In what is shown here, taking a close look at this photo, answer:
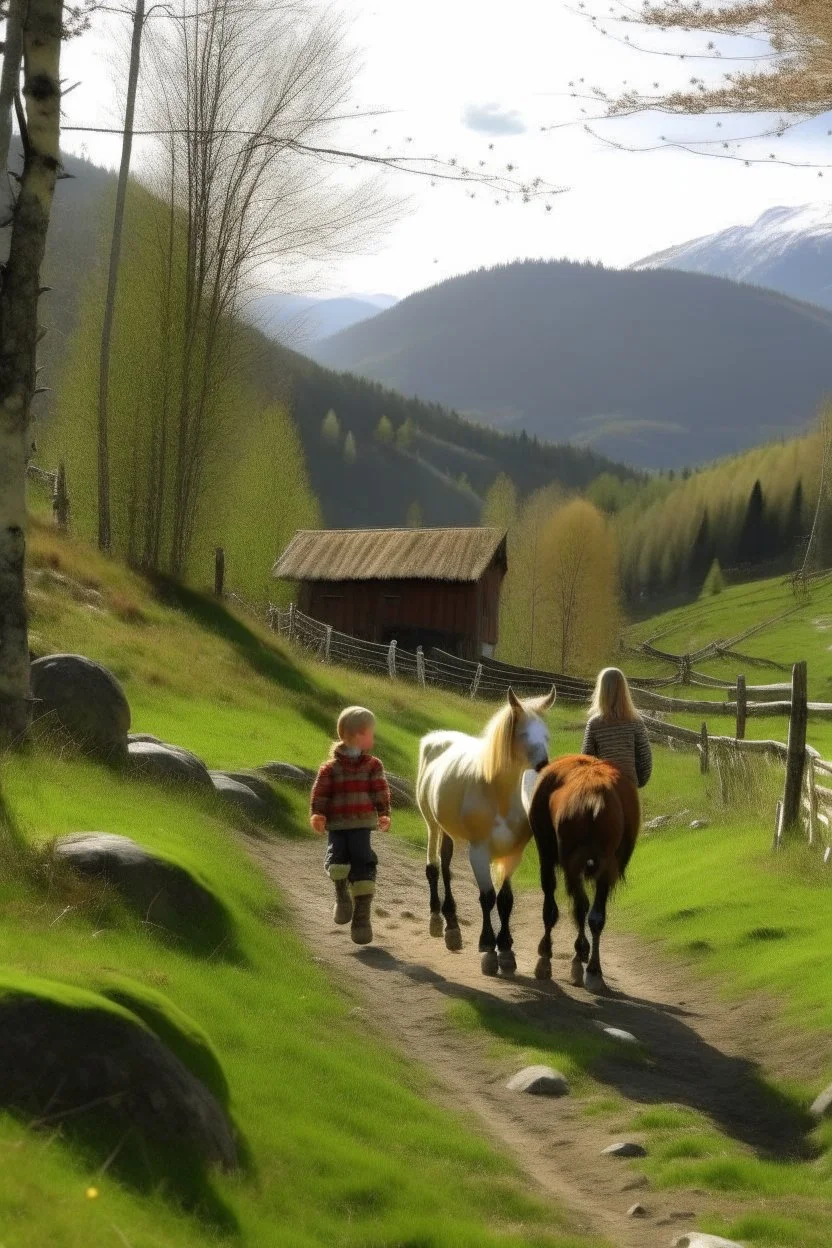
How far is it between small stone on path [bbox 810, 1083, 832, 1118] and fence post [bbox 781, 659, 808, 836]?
6803 millimetres

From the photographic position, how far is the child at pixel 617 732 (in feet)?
35.0

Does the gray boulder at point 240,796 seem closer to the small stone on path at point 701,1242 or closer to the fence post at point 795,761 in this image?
the fence post at point 795,761

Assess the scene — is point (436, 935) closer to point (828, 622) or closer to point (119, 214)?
point (119, 214)

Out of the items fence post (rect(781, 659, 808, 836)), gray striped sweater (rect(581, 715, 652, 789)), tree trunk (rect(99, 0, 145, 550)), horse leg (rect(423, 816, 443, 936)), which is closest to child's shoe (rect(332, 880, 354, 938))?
horse leg (rect(423, 816, 443, 936))

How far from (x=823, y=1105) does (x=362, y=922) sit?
4049 mm

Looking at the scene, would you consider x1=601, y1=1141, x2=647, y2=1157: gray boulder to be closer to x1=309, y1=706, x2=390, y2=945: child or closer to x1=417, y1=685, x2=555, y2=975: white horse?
x1=417, y1=685, x2=555, y2=975: white horse

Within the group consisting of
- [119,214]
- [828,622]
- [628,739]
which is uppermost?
[119,214]

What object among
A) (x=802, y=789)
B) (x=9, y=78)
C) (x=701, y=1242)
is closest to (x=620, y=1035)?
(x=701, y=1242)

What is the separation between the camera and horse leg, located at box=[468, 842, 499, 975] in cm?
1018

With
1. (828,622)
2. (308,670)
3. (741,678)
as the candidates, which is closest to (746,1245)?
(741,678)

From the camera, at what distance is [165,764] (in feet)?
45.8

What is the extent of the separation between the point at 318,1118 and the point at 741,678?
718 inches

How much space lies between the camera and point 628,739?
1078 cm

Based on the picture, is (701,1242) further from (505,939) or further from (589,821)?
(505,939)
